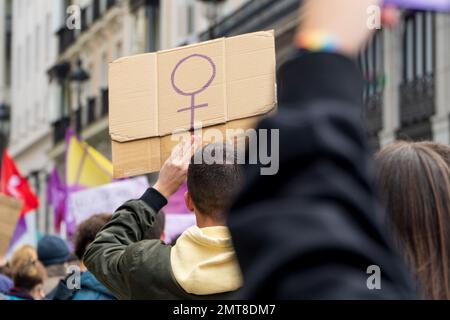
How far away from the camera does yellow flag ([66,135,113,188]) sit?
11.8m

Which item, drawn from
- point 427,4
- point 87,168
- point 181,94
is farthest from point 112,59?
point 427,4

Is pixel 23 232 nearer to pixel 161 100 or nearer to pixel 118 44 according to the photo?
pixel 161 100

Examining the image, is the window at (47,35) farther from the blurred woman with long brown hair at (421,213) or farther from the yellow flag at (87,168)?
the blurred woman with long brown hair at (421,213)

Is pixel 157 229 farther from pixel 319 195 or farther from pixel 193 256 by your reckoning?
pixel 319 195

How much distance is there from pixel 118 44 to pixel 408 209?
32048 millimetres

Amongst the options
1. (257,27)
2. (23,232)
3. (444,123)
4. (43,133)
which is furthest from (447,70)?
(43,133)

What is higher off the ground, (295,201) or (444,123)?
(444,123)

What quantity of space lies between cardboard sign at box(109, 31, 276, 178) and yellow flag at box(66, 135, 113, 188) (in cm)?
783

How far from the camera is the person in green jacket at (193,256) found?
10.6 ft

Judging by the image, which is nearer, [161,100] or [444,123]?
[161,100]

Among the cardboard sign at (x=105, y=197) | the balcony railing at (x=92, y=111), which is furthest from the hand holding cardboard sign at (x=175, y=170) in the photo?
the balcony railing at (x=92, y=111)

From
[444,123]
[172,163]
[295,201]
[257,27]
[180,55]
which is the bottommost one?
[295,201]
